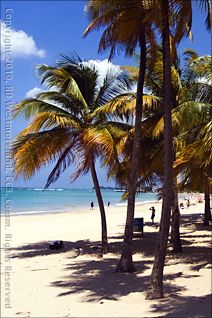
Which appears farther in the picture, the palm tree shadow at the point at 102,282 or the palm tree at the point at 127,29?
the palm tree at the point at 127,29

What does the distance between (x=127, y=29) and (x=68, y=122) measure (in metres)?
4.39

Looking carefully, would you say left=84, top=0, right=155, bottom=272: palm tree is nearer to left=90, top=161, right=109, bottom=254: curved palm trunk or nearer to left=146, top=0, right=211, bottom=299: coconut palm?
left=146, top=0, right=211, bottom=299: coconut palm

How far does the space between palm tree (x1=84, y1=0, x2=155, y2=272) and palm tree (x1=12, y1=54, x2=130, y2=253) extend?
2.04 meters

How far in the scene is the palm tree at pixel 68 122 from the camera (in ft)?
37.3

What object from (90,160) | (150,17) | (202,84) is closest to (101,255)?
(90,160)

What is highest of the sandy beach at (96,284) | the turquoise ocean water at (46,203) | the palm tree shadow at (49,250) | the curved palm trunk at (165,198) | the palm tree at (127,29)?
the palm tree at (127,29)

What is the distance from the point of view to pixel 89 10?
9.50 m

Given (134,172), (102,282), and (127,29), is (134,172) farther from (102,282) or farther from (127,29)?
(127,29)

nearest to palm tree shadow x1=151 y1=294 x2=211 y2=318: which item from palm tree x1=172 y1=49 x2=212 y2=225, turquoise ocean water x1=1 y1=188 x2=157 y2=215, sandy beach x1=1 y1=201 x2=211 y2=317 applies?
sandy beach x1=1 y1=201 x2=211 y2=317

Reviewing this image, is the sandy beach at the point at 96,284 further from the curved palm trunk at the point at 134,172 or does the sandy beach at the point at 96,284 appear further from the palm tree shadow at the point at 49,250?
the curved palm trunk at the point at 134,172

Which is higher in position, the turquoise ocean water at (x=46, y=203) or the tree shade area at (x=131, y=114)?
the tree shade area at (x=131, y=114)

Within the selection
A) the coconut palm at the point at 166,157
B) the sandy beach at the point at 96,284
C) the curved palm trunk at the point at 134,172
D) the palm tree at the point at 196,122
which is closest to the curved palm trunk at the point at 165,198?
the coconut palm at the point at 166,157

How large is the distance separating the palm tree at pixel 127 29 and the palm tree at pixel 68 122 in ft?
6.68

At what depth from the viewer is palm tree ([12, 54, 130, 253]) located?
11.4m
